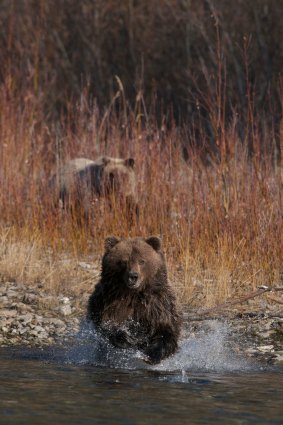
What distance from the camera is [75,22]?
80.3 ft

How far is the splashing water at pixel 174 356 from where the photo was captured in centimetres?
744

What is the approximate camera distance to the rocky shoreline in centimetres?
841

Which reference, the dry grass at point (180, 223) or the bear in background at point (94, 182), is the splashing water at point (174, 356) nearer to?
the dry grass at point (180, 223)

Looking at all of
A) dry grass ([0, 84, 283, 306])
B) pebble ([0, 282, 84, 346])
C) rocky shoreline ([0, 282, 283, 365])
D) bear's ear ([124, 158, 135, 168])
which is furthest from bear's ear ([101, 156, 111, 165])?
rocky shoreline ([0, 282, 283, 365])

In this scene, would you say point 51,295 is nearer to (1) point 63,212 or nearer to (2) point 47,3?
(1) point 63,212

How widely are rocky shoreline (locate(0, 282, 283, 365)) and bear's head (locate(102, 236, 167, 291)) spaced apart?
117cm

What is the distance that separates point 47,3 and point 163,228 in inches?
585

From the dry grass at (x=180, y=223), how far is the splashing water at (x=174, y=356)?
4.96 feet

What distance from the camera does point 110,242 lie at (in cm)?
757

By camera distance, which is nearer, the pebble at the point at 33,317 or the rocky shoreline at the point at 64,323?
the rocky shoreline at the point at 64,323

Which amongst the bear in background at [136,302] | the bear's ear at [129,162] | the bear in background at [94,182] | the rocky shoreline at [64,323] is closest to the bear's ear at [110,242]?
the bear in background at [136,302]

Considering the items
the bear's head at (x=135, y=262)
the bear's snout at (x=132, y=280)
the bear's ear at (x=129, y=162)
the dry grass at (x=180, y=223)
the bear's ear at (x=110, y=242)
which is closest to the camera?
the bear's snout at (x=132, y=280)

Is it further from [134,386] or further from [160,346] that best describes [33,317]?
[134,386]

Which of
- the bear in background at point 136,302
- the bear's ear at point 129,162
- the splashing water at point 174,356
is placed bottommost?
the splashing water at point 174,356
